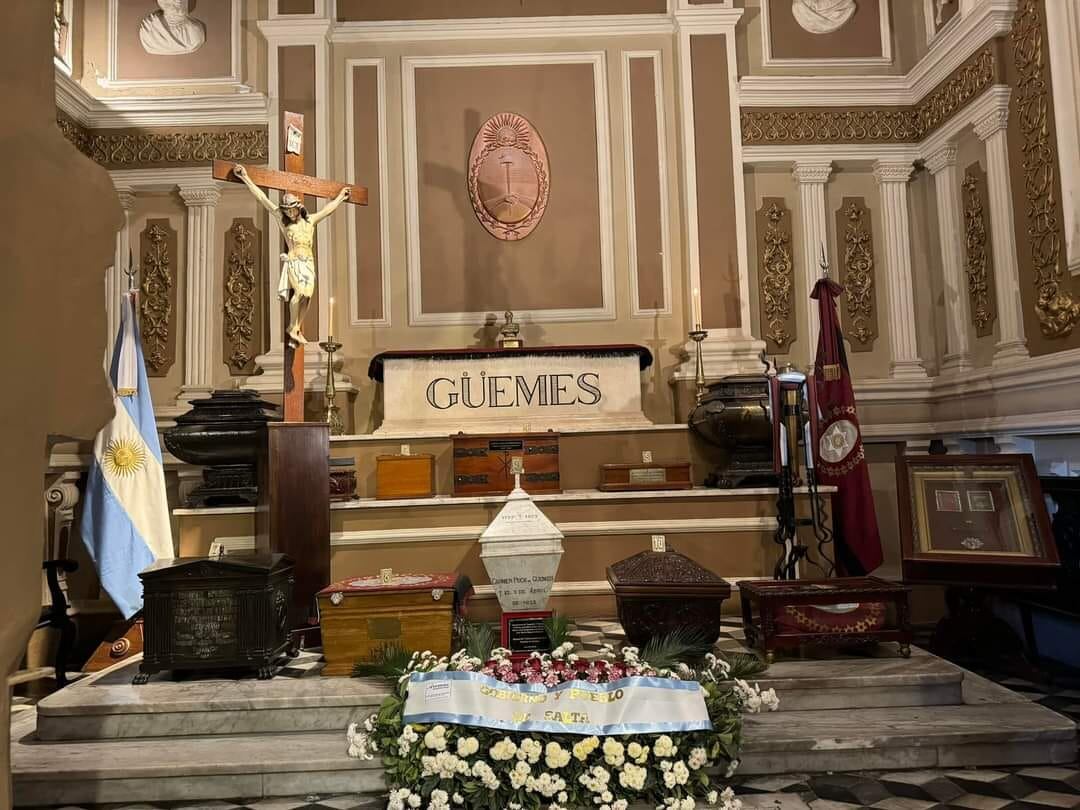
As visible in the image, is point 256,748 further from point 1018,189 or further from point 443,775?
point 1018,189

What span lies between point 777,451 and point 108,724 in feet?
12.9

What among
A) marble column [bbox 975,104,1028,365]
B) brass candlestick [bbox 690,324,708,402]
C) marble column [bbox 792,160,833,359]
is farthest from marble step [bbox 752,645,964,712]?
marble column [bbox 792,160,833,359]

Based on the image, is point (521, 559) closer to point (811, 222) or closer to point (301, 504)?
point (301, 504)

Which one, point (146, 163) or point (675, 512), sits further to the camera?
point (146, 163)

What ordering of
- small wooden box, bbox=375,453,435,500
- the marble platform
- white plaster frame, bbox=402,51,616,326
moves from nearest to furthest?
the marble platform → small wooden box, bbox=375,453,435,500 → white plaster frame, bbox=402,51,616,326

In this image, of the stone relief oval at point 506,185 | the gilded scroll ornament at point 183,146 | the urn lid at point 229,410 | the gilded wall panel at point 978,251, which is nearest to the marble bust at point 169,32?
the gilded scroll ornament at point 183,146

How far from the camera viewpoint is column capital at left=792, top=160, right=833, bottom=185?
24.5ft

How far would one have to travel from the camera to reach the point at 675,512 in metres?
5.43

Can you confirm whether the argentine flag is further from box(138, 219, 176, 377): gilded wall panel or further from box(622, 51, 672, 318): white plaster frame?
box(622, 51, 672, 318): white plaster frame

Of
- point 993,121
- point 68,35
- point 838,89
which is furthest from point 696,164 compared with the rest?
point 68,35

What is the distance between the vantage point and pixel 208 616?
3936 mm

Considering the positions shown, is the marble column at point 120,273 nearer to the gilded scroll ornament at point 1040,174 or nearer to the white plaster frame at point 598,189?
the white plaster frame at point 598,189

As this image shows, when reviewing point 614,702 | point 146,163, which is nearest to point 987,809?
point 614,702

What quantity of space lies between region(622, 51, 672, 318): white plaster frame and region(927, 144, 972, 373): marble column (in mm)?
2406
